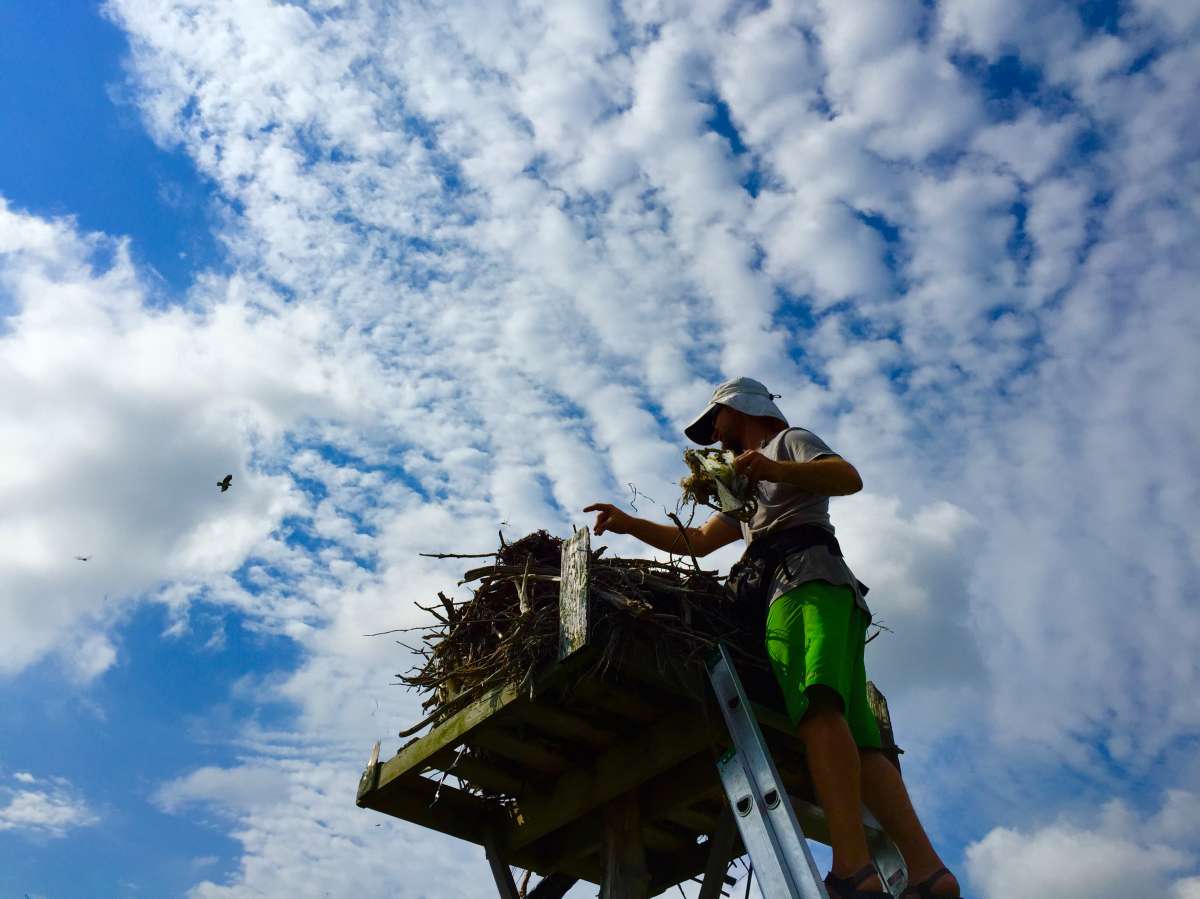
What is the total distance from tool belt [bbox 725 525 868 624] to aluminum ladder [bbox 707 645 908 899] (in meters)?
0.37

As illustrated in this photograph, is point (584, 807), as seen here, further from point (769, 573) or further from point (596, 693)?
point (769, 573)

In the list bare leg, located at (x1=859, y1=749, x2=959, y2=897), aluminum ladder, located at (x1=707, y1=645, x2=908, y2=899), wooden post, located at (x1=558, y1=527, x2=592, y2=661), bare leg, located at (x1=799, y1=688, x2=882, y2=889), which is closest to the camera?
aluminum ladder, located at (x1=707, y1=645, x2=908, y2=899)

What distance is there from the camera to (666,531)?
18.0 feet

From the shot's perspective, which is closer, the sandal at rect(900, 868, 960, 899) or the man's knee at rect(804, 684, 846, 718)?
the sandal at rect(900, 868, 960, 899)

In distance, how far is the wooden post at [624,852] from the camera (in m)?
5.03

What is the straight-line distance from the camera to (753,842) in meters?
3.39

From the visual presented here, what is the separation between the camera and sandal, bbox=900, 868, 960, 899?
3660 mm

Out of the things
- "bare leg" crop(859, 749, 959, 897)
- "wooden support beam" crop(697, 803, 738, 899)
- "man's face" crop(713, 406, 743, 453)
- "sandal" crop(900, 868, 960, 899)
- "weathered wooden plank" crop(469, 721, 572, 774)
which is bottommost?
"sandal" crop(900, 868, 960, 899)

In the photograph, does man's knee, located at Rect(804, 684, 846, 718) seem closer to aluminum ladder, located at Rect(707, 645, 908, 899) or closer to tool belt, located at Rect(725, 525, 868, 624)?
aluminum ladder, located at Rect(707, 645, 908, 899)

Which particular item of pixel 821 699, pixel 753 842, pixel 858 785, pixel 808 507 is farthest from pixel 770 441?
pixel 753 842

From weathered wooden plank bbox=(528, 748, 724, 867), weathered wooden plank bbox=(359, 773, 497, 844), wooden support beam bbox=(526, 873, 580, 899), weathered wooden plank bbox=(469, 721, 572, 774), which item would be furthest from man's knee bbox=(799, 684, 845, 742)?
wooden support beam bbox=(526, 873, 580, 899)

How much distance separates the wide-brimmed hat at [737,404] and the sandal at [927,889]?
2136mm

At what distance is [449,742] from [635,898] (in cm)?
118

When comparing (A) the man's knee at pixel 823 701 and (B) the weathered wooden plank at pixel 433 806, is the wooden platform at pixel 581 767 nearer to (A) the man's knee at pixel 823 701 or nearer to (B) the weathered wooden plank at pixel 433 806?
(B) the weathered wooden plank at pixel 433 806
